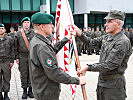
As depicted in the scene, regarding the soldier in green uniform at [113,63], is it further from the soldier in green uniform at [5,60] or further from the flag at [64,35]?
the soldier in green uniform at [5,60]

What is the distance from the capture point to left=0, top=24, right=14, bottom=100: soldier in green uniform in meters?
5.44

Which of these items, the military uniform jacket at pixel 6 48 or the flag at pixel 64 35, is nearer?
the flag at pixel 64 35

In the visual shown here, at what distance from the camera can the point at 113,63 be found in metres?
2.88

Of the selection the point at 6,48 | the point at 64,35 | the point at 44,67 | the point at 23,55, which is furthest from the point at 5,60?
the point at 44,67

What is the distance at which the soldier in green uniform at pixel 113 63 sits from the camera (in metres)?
2.89

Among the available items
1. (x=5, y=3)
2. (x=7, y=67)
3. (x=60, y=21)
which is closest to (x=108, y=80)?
(x=60, y=21)

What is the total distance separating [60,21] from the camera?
391 centimetres

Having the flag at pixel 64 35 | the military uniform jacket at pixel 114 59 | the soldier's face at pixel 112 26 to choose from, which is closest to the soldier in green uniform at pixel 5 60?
the flag at pixel 64 35

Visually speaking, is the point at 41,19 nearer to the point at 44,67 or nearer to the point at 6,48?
the point at 44,67

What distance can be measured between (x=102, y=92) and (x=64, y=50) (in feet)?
4.08

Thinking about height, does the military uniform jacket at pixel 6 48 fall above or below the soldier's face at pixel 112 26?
below

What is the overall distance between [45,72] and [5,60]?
329 centimetres

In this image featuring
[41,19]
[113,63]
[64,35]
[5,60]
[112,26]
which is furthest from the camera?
[5,60]

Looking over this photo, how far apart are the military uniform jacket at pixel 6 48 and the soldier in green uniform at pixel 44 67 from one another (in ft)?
9.96
